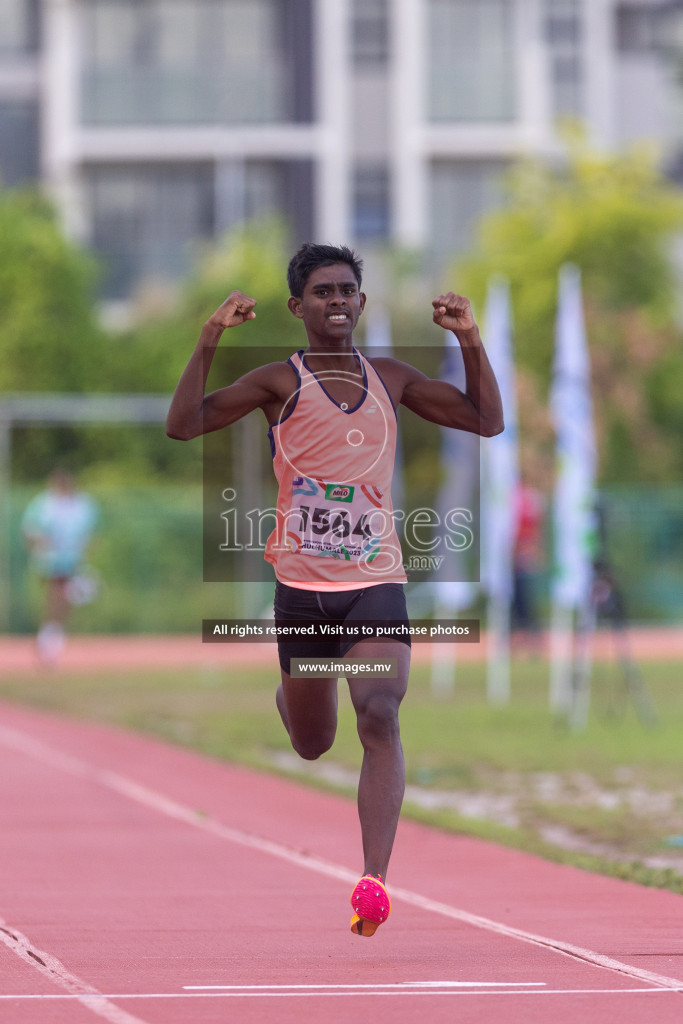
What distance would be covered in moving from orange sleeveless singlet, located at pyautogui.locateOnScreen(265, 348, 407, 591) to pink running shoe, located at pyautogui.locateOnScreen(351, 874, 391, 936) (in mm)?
1001

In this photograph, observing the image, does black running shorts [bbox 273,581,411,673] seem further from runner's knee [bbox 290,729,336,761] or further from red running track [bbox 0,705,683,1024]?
red running track [bbox 0,705,683,1024]

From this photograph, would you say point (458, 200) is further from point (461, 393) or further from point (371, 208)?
point (461, 393)

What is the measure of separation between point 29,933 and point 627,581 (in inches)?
1005

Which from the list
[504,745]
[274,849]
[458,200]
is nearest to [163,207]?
[458,200]

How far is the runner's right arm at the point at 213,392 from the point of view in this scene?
21.5ft

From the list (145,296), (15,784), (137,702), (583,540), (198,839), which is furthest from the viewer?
(145,296)

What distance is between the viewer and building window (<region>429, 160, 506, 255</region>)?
47.8 metres

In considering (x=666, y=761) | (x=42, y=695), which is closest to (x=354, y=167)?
(x=42, y=695)

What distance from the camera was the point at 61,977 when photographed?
6.18m

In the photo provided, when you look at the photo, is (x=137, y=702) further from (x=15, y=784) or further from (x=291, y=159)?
(x=291, y=159)

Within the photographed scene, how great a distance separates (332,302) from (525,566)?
65.6 feet

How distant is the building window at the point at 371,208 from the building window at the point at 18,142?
25.5 feet

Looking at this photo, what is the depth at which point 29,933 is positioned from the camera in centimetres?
710

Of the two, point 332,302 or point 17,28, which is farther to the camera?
point 17,28
